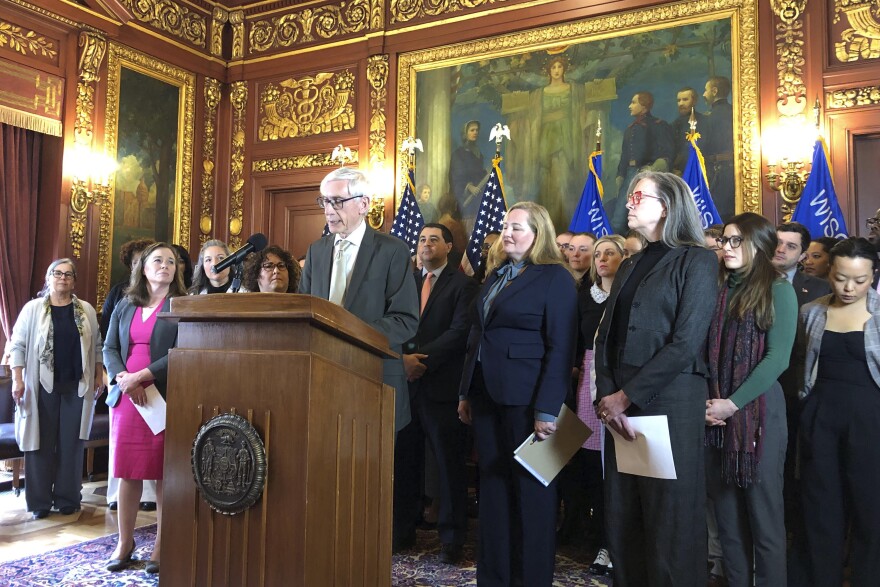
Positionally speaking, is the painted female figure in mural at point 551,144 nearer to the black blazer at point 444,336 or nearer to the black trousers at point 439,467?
the black blazer at point 444,336

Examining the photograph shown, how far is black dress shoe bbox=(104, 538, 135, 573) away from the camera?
316cm

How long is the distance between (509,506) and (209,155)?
578 centimetres

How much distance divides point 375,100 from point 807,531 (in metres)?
5.23

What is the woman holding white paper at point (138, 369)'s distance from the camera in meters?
→ 3.08

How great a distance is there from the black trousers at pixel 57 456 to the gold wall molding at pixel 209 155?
299 centimetres

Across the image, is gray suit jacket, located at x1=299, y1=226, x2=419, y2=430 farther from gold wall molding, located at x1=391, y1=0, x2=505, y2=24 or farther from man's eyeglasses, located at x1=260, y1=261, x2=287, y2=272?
gold wall molding, located at x1=391, y1=0, x2=505, y2=24

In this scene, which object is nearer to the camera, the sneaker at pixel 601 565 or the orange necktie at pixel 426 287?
the sneaker at pixel 601 565

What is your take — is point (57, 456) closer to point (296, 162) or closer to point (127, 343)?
point (127, 343)

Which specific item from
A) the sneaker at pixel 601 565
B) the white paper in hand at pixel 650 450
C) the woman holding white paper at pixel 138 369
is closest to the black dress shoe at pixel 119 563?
the woman holding white paper at pixel 138 369

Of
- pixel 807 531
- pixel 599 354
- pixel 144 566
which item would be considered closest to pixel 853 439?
pixel 807 531

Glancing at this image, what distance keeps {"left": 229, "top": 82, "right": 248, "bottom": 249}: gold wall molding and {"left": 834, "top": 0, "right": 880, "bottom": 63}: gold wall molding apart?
5310mm

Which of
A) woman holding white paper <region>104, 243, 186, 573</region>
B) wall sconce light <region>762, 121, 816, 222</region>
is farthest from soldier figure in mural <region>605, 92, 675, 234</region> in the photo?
woman holding white paper <region>104, 243, 186, 573</region>

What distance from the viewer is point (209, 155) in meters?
7.37

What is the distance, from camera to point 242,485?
1.47m
